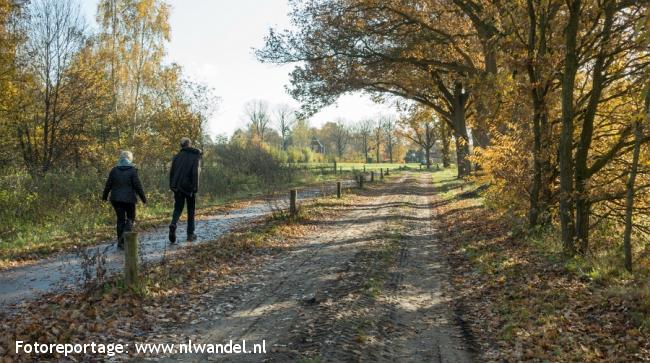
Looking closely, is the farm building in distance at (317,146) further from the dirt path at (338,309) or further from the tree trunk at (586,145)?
the tree trunk at (586,145)

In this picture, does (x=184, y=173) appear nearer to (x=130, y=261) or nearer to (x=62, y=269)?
(x=62, y=269)

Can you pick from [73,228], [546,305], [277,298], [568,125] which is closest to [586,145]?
[568,125]

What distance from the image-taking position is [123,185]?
31.5 ft

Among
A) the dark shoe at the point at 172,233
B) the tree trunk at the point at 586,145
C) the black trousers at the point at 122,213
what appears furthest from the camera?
the dark shoe at the point at 172,233

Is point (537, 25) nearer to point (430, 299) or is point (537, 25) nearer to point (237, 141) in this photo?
point (430, 299)

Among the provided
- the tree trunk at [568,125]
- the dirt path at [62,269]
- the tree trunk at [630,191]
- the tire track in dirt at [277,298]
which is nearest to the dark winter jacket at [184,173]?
the dirt path at [62,269]

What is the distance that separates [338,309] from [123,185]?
17.4ft

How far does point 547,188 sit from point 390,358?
24.4 ft

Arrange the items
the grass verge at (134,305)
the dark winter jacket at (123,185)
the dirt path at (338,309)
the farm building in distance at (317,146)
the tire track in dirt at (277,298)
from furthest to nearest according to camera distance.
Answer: the farm building in distance at (317,146) < the dark winter jacket at (123,185) < the tire track in dirt at (277,298) < the grass verge at (134,305) < the dirt path at (338,309)

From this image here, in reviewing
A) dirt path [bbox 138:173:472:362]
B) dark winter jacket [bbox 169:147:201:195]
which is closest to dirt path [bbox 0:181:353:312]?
dark winter jacket [bbox 169:147:201:195]

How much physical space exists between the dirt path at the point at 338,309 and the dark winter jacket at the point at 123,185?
9.42ft

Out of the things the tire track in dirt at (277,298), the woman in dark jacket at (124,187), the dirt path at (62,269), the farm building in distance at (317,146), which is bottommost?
the tire track in dirt at (277,298)

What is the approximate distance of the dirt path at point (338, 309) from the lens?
5316 mm

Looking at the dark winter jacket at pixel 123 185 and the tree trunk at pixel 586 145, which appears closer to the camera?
the tree trunk at pixel 586 145
